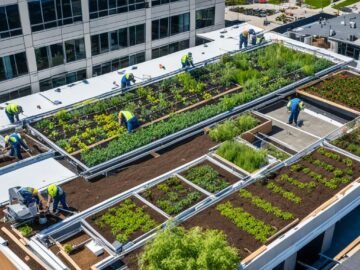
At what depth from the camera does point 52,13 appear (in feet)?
104

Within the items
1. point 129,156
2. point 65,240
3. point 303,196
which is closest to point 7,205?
point 65,240

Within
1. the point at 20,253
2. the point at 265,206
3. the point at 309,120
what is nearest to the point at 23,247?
the point at 20,253

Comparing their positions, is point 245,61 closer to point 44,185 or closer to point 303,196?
point 303,196

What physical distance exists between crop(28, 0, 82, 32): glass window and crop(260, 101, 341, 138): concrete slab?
13565 mm

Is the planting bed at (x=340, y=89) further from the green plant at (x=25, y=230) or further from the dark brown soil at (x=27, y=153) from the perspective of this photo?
the green plant at (x=25, y=230)

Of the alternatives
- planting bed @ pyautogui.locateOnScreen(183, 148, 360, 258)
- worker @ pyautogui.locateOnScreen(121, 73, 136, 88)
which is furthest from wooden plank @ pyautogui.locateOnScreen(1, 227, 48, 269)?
worker @ pyautogui.locateOnScreen(121, 73, 136, 88)

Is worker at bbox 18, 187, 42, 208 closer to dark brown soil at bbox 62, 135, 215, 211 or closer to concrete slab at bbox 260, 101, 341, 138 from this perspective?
dark brown soil at bbox 62, 135, 215, 211

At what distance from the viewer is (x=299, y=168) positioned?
23031mm

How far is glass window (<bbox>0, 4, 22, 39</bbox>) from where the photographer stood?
29578 mm

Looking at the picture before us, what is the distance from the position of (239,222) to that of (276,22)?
3798cm

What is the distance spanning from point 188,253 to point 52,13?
20.8 metres

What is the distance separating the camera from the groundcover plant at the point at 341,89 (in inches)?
1145

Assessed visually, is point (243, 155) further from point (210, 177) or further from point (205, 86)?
point (205, 86)

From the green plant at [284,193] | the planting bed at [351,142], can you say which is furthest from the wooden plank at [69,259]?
the planting bed at [351,142]
